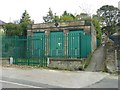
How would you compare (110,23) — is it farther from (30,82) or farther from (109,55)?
(30,82)

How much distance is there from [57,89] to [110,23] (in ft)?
186

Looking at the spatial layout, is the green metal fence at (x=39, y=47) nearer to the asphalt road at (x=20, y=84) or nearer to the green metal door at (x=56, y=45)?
the green metal door at (x=56, y=45)

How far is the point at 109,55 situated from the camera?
19219mm

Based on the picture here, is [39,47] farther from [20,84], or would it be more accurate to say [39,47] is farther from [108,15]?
[108,15]

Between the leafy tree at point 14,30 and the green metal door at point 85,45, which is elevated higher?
the leafy tree at point 14,30

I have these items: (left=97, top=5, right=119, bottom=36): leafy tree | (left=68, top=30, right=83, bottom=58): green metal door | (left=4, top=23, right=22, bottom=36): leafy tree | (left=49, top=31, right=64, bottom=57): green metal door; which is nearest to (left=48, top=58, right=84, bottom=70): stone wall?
(left=68, top=30, right=83, bottom=58): green metal door

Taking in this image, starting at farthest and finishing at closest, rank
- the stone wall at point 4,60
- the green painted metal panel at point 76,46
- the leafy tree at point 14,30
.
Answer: the leafy tree at point 14,30 < the stone wall at point 4,60 < the green painted metal panel at point 76,46

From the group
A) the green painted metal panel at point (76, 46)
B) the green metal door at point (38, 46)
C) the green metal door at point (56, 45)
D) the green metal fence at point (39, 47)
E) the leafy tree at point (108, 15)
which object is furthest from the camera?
the leafy tree at point (108, 15)

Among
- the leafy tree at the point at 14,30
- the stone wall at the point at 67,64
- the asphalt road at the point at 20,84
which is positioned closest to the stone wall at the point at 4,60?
the stone wall at the point at 67,64

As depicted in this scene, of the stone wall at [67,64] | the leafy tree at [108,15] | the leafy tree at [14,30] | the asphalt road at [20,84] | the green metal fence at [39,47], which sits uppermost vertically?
the leafy tree at [108,15]

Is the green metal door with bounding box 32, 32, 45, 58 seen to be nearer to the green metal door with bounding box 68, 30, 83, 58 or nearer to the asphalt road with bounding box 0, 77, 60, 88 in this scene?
the green metal door with bounding box 68, 30, 83, 58

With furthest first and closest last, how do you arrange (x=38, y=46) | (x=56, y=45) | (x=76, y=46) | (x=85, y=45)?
(x=56, y=45) → (x=85, y=45) → (x=76, y=46) → (x=38, y=46)

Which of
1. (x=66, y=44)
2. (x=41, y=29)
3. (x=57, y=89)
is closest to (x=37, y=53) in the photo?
(x=66, y=44)

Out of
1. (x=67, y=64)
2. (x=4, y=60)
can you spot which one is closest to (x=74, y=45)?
(x=67, y=64)
